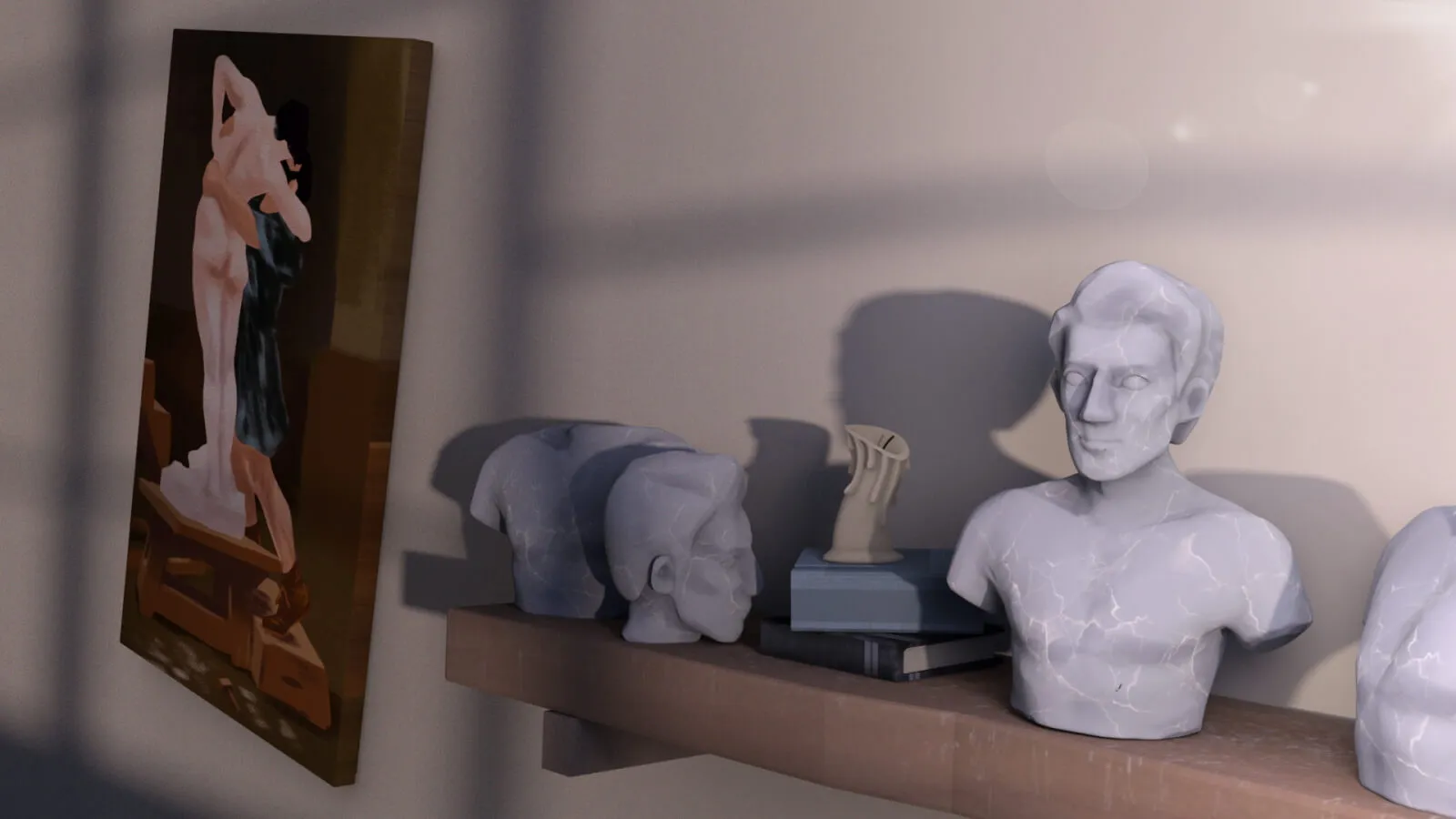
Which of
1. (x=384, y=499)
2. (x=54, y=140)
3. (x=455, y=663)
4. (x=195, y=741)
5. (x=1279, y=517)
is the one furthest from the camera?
(x=54, y=140)

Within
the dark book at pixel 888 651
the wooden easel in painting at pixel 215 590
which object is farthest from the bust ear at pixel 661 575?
the wooden easel in painting at pixel 215 590

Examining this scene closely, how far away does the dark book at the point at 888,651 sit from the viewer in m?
1.16

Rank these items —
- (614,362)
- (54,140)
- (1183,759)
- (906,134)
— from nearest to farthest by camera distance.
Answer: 1. (1183,759)
2. (906,134)
3. (614,362)
4. (54,140)

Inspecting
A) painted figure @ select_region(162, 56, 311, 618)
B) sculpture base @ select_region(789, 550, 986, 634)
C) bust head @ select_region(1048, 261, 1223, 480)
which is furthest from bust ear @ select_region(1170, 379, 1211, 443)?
painted figure @ select_region(162, 56, 311, 618)

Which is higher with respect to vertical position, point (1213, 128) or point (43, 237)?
point (1213, 128)

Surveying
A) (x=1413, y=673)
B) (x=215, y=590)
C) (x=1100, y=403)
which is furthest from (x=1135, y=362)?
(x=215, y=590)

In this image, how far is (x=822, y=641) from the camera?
1.21 metres

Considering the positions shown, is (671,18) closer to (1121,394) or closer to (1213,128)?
(1213,128)

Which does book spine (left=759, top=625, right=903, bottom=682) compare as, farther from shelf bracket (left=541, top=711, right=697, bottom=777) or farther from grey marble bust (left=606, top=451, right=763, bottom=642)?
shelf bracket (left=541, top=711, right=697, bottom=777)

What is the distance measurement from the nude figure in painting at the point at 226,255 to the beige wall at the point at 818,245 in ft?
0.50

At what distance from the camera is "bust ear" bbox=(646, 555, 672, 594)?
128 cm

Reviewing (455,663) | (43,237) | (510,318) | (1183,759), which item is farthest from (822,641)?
(43,237)

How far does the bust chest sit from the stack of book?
0.42 feet

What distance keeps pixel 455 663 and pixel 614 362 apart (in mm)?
371
